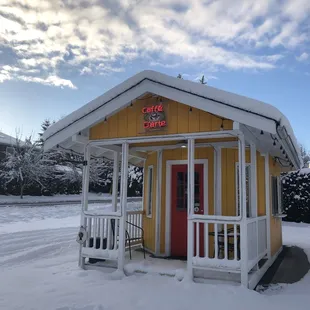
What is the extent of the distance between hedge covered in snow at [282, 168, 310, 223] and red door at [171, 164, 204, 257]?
9407 millimetres

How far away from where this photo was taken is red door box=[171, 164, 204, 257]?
6.79m

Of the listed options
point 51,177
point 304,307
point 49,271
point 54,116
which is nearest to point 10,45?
point 49,271

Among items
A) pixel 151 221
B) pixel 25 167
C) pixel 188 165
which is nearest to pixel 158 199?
pixel 151 221

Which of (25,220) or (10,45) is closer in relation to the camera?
(10,45)

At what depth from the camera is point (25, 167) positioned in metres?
28.6

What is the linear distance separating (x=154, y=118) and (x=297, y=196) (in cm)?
1136

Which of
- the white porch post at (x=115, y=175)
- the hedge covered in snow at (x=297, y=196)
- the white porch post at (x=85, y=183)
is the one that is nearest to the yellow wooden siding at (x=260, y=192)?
the white porch post at (x=115, y=175)

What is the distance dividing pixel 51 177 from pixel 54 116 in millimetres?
11852

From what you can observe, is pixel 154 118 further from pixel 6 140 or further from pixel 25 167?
pixel 6 140

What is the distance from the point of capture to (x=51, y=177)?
31.7m

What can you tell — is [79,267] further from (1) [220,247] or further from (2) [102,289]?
(1) [220,247]

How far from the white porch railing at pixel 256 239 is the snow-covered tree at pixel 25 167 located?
84.0ft

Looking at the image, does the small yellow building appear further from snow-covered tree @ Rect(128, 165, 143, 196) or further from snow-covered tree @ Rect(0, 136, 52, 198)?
snow-covered tree @ Rect(0, 136, 52, 198)

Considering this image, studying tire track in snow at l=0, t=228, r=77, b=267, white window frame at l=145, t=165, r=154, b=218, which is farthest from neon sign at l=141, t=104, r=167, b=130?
tire track in snow at l=0, t=228, r=77, b=267
